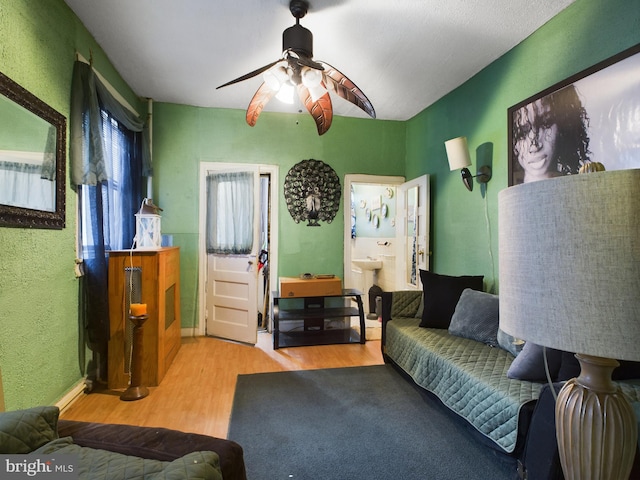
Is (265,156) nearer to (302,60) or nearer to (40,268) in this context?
(302,60)

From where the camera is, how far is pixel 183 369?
295 centimetres

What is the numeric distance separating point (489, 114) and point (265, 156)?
2499 mm

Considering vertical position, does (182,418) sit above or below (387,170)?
below

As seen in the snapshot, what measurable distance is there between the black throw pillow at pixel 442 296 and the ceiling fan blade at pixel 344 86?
1.52 metres

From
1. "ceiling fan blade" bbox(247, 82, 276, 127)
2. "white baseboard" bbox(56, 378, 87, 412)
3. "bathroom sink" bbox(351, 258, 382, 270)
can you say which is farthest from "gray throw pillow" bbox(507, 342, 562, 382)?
"bathroom sink" bbox(351, 258, 382, 270)

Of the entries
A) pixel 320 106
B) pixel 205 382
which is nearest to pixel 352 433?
pixel 205 382

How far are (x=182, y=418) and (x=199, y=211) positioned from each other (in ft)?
8.04

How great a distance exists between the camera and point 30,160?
1837 mm

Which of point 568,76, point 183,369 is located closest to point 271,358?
point 183,369

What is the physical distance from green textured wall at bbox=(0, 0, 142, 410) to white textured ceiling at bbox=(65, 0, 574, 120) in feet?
1.32

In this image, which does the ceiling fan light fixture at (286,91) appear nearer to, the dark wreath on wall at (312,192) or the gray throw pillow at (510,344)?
the dark wreath on wall at (312,192)

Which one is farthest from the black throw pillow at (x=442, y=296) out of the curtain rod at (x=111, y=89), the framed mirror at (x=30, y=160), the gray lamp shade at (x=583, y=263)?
the curtain rod at (x=111, y=89)

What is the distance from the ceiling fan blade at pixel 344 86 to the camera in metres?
2.24

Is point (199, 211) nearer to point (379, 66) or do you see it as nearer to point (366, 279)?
point (379, 66)
